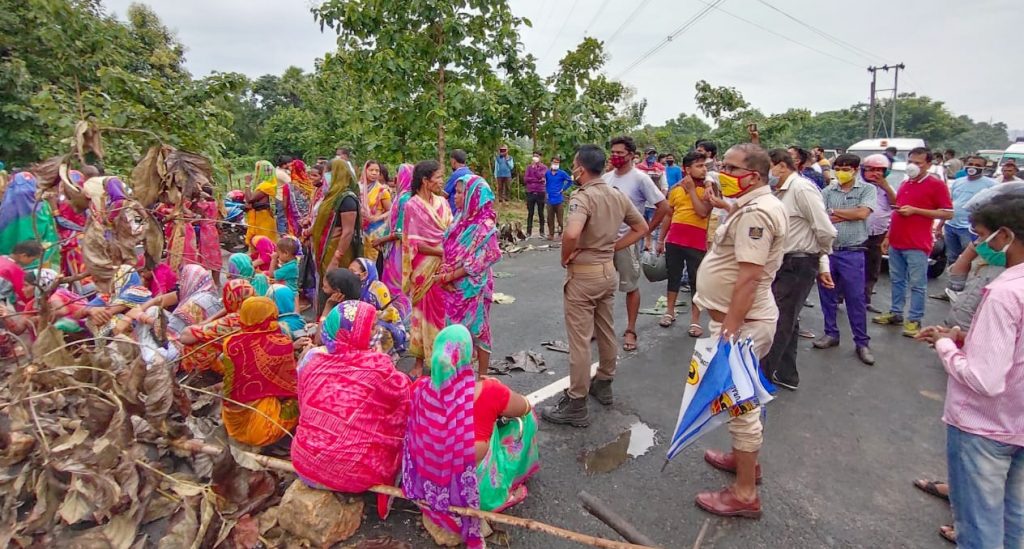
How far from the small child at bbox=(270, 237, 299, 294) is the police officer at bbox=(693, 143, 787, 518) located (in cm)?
434

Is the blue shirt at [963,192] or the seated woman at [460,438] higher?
the blue shirt at [963,192]

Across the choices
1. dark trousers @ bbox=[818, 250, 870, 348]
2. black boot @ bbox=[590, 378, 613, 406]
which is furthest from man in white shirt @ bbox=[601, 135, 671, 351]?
dark trousers @ bbox=[818, 250, 870, 348]

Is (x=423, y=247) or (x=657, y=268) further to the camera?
(x=657, y=268)

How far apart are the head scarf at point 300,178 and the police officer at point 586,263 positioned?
4661 millimetres

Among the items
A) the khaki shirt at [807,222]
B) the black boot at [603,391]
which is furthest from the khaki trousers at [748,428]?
the khaki shirt at [807,222]

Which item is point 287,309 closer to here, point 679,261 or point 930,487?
point 679,261

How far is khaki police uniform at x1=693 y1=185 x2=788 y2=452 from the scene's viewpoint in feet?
8.57

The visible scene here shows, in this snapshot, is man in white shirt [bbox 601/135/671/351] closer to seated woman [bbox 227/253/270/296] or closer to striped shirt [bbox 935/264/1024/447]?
striped shirt [bbox 935/264/1024/447]

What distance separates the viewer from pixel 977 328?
2021 millimetres

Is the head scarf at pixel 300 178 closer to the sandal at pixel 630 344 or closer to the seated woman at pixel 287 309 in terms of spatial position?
the seated woman at pixel 287 309

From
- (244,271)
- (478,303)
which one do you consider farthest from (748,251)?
(244,271)

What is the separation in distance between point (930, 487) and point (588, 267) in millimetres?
2333

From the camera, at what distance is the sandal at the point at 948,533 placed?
8.53 feet

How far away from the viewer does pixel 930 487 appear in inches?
117
